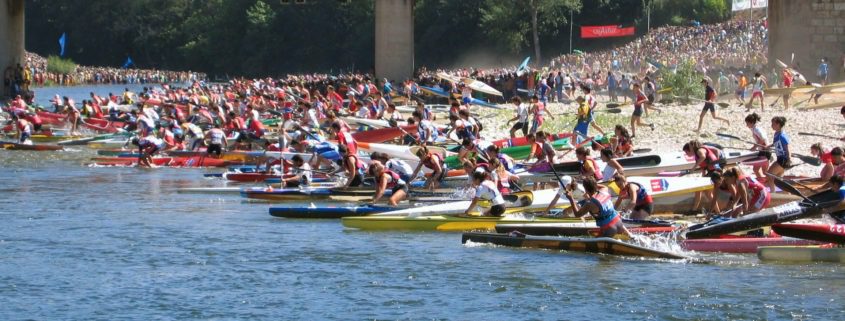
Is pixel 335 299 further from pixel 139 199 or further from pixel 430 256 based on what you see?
pixel 139 199

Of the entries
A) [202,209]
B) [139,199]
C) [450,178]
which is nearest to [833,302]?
[450,178]

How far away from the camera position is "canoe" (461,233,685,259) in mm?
17594

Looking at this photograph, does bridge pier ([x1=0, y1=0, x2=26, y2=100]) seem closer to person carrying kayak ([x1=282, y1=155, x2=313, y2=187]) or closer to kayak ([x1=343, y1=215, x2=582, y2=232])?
person carrying kayak ([x1=282, y1=155, x2=313, y2=187])

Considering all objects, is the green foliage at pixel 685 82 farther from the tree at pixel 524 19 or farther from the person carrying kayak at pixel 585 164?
the tree at pixel 524 19

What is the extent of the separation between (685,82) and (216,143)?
15.7m

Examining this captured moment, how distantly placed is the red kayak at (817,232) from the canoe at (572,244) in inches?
58.5

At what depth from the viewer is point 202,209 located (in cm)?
2419

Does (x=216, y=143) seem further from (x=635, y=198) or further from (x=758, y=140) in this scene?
(x=635, y=198)

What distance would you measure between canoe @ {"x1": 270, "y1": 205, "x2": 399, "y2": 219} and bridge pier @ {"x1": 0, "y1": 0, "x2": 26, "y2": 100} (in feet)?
129

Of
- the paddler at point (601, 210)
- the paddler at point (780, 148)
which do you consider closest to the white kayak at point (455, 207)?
the paddler at point (601, 210)

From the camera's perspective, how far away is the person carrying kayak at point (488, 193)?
19328 mm

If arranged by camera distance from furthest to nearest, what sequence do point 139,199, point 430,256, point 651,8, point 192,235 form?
1. point 651,8
2. point 139,199
3. point 192,235
4. point 430,256

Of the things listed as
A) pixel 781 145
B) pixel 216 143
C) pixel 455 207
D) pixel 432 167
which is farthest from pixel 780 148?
pixel 216 143

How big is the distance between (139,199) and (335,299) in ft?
35.7
